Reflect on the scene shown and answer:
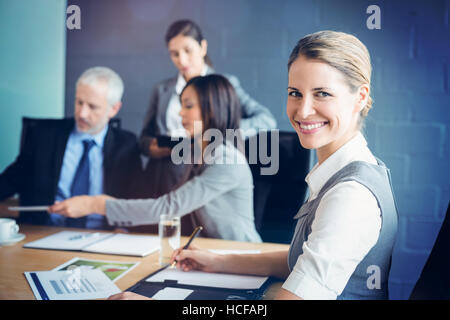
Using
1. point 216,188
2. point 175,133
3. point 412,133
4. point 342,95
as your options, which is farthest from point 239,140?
point 342,95

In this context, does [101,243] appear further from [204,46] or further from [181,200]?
[204,46]

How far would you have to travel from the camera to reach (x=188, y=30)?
84.0 inches

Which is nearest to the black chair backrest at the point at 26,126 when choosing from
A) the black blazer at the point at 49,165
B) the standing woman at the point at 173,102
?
the black blazer at the point at 49,165

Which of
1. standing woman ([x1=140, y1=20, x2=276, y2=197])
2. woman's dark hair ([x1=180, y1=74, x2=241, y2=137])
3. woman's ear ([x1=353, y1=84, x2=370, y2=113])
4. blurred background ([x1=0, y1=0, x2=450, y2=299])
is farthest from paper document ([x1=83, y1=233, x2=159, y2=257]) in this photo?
blurred background ([x1=0, y1=0, x2=450, y2=299])

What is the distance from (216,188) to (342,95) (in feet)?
2.80

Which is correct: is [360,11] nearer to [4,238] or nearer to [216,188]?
[216,188]

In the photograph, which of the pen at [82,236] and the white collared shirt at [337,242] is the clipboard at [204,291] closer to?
the white collared shirt at [337,242]

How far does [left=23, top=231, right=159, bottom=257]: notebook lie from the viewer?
3.87ft

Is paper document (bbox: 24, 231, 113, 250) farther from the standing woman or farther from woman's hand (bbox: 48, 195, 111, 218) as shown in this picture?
Result: the standing woman

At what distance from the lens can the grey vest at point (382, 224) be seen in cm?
71

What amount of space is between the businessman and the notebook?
606 mm

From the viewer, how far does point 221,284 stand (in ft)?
3.10

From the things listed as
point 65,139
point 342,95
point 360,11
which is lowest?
point 65,139

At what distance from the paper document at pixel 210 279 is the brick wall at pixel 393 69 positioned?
3.87 feet
